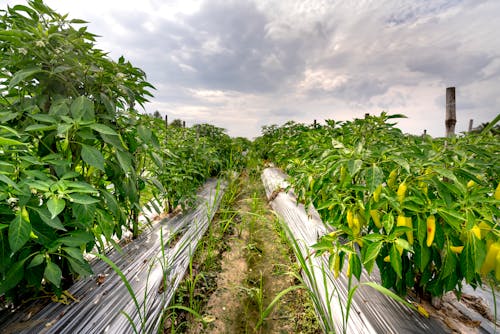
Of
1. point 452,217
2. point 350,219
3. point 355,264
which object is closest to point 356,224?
point 350,219

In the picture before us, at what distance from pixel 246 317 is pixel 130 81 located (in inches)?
62.8

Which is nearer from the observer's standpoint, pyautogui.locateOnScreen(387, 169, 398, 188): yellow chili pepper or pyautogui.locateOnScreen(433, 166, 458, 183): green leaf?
pyautogui.locateOnScreen(433, 166, 458, 183): green leaf

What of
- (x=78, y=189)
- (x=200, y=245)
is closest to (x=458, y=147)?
(x=78, y=189)

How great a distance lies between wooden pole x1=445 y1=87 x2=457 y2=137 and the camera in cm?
105

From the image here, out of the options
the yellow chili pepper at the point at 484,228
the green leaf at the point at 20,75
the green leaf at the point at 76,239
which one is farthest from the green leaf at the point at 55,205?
the yellow chili pepper at the point at 484,228

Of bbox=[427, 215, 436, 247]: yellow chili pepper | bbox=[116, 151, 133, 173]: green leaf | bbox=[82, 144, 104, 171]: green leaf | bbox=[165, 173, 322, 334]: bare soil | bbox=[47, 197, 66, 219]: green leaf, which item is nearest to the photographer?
bbox=[47, 197, 66, 219]: green leaf

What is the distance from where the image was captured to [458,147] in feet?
3.01

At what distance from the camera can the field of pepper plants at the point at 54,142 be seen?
76 cm

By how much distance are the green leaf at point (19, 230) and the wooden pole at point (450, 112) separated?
1.72 meters

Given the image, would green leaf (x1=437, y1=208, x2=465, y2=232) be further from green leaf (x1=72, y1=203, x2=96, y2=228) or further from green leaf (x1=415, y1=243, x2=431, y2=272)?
green leaf (x1=72, y1=203, x2=96, y2=228)

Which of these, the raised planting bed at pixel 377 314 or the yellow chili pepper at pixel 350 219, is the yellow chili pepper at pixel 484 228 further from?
the raised planting bed at pixel 377 314

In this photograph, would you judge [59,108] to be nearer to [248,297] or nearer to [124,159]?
[124,159]

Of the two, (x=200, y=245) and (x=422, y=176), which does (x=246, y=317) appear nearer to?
(x=200, y=245)

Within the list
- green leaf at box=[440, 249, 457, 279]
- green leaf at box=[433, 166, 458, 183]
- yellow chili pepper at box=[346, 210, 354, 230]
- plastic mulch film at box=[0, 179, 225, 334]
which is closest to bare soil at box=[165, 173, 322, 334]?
plastic mulch film at box=[0, 179, 225, 334]
